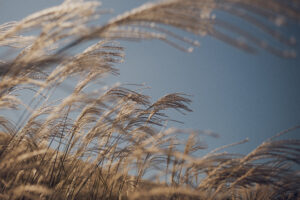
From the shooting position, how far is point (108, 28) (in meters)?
0.87

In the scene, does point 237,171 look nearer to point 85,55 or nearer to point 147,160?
point 147,160

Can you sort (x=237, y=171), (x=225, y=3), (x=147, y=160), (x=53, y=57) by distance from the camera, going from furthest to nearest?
(x=147, y=160) < (x=237, y=171) < (x=53, y=57) < (x=225, y=3)

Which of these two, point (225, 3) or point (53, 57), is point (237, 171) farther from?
point (53, 57)

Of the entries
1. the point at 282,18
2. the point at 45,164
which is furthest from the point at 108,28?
the point at 45,164

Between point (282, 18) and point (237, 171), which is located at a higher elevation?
point (282, 18)

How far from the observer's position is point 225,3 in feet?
2.53

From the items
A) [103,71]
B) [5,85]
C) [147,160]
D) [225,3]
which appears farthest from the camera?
[147,160]

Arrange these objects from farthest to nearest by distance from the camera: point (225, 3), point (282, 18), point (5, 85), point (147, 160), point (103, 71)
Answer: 1. point (147, 160)
2. point (103, 71)
3. point (5, 85)
4. point (225, 3)
5. point (282, 18)

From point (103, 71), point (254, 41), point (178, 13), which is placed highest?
point (103, 71)

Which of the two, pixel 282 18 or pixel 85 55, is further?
pixel 85 55

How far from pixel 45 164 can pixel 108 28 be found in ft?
5.56

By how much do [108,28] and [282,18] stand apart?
0.61 m

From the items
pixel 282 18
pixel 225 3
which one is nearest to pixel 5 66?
pixel 225 3

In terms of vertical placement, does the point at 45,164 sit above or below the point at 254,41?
below
